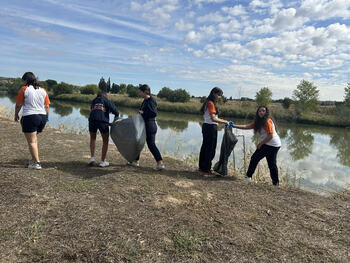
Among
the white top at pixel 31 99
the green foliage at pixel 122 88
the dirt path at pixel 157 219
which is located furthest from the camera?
the green foliage at pixel 122 88

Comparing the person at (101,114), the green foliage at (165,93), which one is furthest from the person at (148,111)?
the green foliage at (165,93)

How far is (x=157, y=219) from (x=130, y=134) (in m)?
2.28

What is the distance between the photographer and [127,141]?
5086mm

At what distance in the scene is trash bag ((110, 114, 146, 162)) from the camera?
5039mm

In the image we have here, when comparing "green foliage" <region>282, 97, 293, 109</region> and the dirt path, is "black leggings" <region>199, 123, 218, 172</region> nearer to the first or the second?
the dirt path

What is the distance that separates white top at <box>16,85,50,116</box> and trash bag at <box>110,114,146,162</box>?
1.42 meters

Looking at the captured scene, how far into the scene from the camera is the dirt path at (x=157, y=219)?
8.25ft

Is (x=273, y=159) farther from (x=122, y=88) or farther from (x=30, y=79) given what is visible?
(x=122, y=88)

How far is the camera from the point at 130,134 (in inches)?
198

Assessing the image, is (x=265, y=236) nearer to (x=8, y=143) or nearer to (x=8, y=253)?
(x=8, y=253)

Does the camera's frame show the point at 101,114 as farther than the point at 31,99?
Yes

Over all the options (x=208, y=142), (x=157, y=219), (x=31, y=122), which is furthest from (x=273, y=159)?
(x=31, y=122)

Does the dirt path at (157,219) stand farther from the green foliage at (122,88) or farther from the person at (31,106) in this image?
the green foliage at (122,88)

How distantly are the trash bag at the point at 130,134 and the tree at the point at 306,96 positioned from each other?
38.9 m
